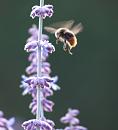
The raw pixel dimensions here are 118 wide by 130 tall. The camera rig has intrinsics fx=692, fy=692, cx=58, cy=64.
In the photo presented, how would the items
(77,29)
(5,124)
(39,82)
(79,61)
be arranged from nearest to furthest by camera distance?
1. (39,82)
2. (5,124)
3. (77,29)
4. (79,61)

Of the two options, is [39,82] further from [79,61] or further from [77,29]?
[79,61]

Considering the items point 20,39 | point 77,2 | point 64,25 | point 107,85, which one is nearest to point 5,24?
point 20,39

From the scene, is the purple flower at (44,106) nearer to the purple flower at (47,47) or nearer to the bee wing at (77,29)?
the purple flower at (47,47)

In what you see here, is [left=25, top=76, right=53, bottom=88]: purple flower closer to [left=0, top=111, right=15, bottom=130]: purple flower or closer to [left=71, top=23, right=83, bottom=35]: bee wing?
[left=0, top=111, right=15, bottom=130]: purple flower

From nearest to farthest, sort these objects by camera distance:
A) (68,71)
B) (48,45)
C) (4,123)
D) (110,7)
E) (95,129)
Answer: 1. (48,45)
2. (4,123)
3. (95,129)
4. (68,71)
5. (110,7)

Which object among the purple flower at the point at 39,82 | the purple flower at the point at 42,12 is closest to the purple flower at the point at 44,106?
the purple flower at the point at 39,82

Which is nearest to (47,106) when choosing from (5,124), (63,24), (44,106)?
(44,106)

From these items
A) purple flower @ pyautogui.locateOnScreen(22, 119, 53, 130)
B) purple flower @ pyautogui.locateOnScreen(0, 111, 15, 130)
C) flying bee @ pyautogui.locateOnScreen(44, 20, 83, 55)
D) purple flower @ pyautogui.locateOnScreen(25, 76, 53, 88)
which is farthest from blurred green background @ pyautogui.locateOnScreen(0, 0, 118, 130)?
purple flower @ pyautogui.locateOnScreen(22, 119, 53, 130)

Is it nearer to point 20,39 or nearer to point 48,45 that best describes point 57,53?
point 20,39
